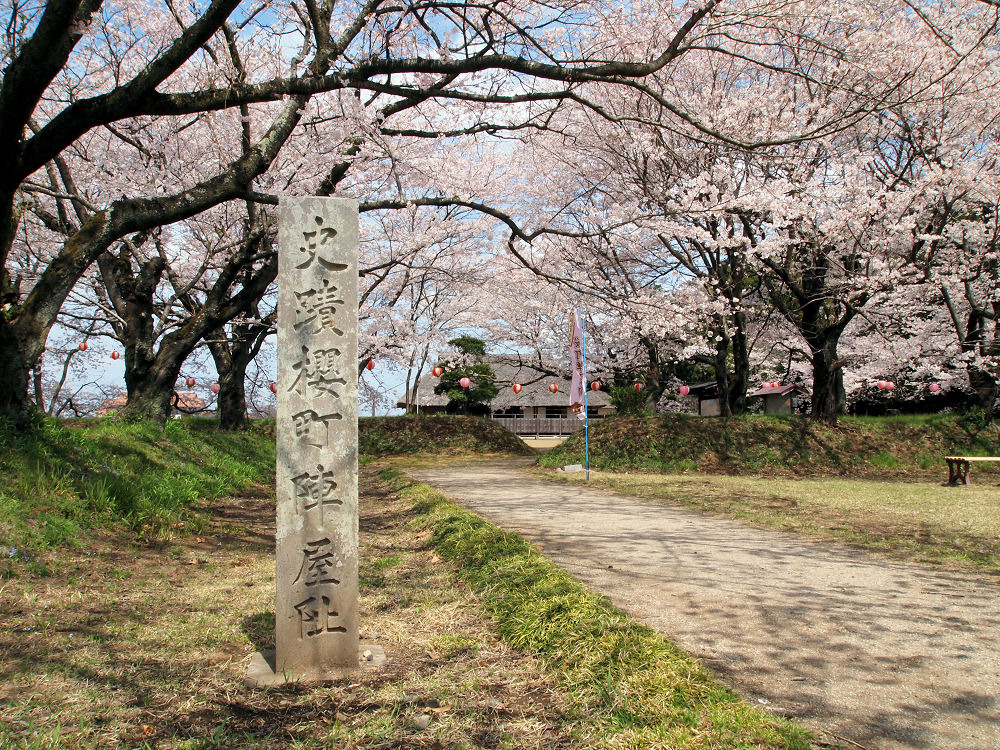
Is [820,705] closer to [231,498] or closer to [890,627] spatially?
[890,627]

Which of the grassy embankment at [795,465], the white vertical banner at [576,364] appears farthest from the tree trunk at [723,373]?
the white vertical banner at [576,364]

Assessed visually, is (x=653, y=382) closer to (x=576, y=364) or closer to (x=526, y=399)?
(x=576, y=364)

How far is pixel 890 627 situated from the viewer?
11.6 feet

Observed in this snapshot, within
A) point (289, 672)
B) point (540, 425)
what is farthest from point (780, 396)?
point (289, 672)

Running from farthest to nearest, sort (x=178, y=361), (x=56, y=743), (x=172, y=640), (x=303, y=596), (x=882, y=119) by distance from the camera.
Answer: (x=882, y=119) → (x=178, y=361) → (x=172, y=640) → (x=303, y=596) → (x=56, y=743)

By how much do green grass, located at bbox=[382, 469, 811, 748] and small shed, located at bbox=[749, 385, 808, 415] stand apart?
26.2 metres

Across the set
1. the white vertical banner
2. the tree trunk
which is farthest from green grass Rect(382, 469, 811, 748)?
the tree trunk

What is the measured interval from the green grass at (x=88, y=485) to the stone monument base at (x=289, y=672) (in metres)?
2.05

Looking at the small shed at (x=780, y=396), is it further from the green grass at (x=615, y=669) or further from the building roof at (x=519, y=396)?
the green grass at (x=615, y=669)

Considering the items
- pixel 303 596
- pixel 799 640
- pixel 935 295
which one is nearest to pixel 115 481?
pixel 303 596

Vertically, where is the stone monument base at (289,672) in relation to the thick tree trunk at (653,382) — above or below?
below

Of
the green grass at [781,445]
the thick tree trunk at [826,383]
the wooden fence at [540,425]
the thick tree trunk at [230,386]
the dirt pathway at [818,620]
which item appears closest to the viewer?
the dirt pathway at [818,620]

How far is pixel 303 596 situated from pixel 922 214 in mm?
15969

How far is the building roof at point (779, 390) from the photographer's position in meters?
27.6
